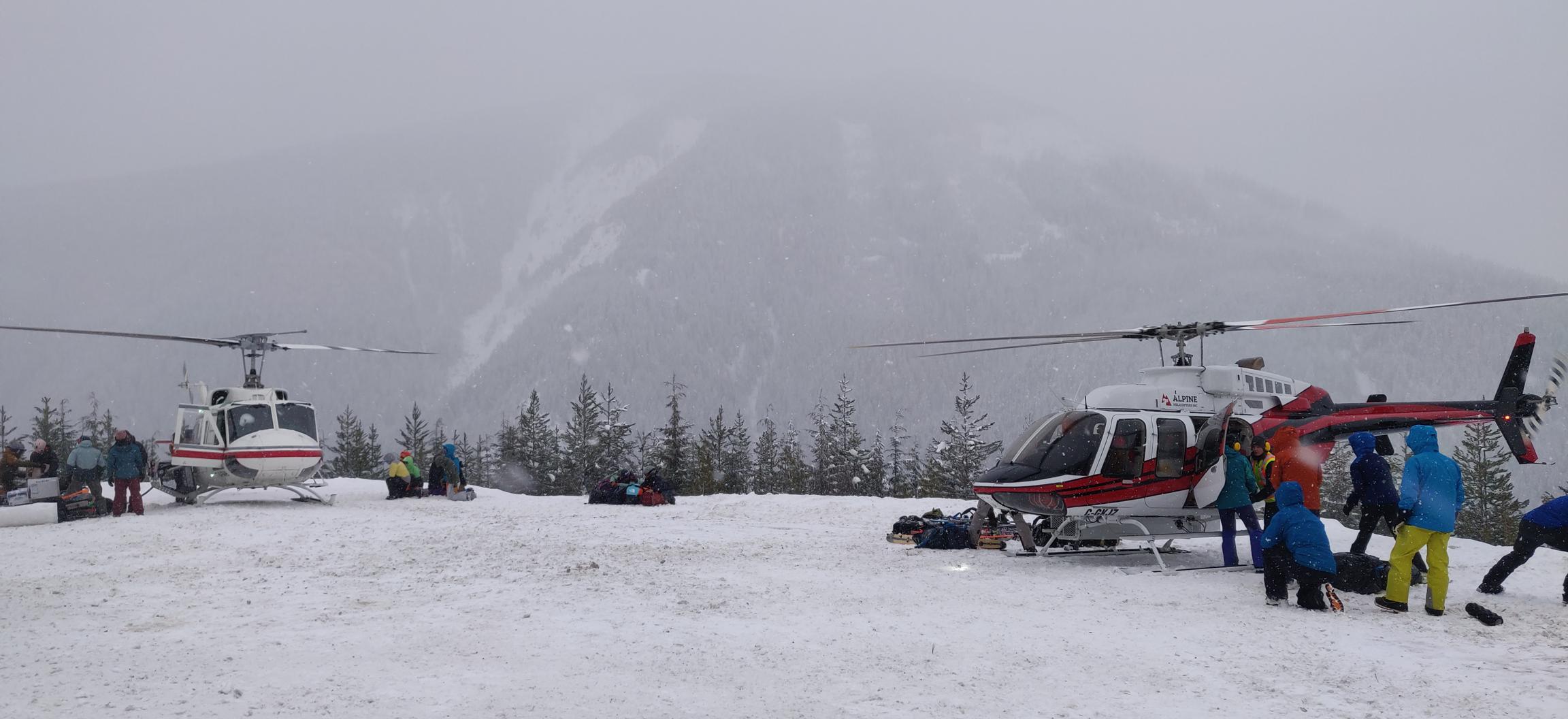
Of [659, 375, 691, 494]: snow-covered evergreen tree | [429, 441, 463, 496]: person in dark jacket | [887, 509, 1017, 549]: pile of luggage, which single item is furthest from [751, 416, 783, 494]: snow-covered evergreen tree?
[887, 509, 1017, 549]: pile of luggage

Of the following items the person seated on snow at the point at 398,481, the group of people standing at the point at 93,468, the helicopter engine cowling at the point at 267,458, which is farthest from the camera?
the person seated on snow at the point at 398,481

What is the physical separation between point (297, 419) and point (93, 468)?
3.59 metres

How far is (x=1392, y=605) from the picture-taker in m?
7.78

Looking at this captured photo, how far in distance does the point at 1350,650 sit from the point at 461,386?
187512 millimetres

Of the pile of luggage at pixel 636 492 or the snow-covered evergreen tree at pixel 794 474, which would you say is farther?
the snow-covered evergreen tree at pixel 794 474

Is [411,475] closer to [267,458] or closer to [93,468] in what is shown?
[267,458]

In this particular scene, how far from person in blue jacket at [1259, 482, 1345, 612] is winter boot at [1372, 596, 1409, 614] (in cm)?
30

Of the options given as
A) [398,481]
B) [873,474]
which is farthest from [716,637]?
[873,474]

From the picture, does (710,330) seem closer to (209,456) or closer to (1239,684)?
(209,456)

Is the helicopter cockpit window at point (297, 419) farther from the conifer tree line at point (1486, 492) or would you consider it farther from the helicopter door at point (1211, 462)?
the conifer tree line at point (1486, 492)

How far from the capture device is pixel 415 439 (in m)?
68.4

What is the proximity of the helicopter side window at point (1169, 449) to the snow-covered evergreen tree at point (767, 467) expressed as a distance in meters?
41.1

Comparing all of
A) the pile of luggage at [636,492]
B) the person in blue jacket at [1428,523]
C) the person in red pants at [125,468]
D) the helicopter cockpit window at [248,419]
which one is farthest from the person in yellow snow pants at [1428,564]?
the helicopter cockpit window at [248,419]

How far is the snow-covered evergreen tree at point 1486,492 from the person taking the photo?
3888cm
